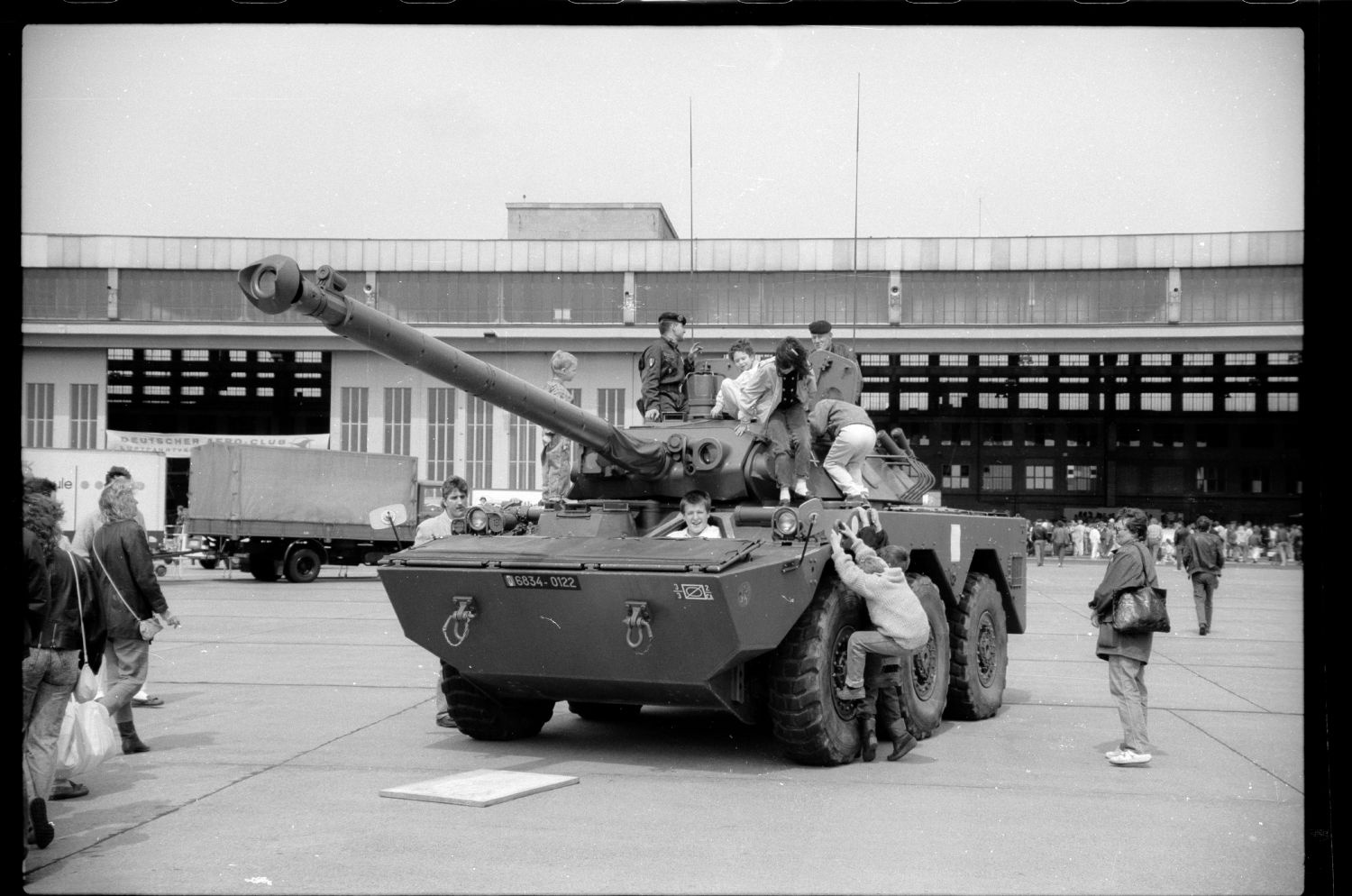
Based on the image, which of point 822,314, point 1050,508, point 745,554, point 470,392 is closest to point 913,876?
point 745,554

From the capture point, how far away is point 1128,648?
8.95 meters

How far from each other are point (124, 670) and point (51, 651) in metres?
2.46

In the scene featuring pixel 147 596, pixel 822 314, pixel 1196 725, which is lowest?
pixel 1196 725

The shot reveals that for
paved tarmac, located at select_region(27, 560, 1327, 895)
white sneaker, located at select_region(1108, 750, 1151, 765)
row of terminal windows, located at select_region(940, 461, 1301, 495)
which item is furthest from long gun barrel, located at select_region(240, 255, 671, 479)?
row of terminal windows, located at select_region(940, 461, 1301, 495)

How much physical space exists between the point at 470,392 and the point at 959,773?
3911mm

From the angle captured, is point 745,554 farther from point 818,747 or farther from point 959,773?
point 959,773

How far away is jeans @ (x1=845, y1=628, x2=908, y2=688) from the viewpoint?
335 inches

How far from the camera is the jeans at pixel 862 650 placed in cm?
850

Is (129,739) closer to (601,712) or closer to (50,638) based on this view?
(50,638)

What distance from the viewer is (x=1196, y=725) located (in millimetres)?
10734

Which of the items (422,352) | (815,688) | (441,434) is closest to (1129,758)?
(815,688)

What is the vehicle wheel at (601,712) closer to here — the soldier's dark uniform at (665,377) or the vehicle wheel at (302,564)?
the soldier's dark uniform at (665,377)

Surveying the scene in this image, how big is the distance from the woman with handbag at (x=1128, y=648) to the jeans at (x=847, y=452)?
184 centimetres

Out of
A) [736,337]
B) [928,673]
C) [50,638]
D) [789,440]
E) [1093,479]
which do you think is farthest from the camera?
[1093,479]
